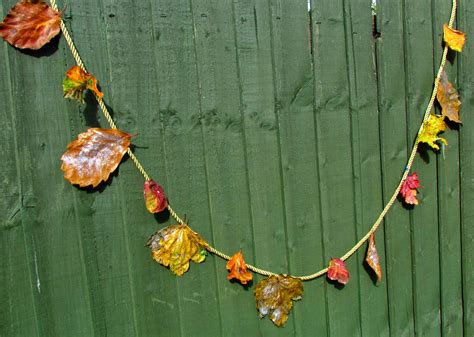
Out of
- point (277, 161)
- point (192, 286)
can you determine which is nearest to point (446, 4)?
point (277, 161)

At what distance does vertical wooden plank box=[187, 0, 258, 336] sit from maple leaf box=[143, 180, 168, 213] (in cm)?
21

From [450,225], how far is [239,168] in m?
1.21

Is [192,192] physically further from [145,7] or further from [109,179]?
[145,7]

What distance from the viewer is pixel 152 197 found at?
64.9 inches

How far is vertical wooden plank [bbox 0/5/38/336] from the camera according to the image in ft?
4.82

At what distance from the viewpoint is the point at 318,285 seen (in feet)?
6.69

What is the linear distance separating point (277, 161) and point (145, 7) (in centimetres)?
76

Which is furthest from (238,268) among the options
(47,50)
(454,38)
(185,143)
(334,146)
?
(454,38)

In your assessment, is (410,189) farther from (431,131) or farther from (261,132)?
(261,132)

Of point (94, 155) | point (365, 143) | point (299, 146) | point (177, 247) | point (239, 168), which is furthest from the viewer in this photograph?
point (365, 143)

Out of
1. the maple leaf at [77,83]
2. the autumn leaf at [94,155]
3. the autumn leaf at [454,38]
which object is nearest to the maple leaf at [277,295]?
the autumn leaf at [94,155]

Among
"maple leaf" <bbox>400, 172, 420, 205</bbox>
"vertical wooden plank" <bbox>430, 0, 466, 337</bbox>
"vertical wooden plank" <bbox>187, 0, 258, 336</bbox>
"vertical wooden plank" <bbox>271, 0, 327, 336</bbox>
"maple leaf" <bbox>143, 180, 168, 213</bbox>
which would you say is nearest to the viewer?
"maple leaf" <bbox>143, 180, 168, 213</bbox>

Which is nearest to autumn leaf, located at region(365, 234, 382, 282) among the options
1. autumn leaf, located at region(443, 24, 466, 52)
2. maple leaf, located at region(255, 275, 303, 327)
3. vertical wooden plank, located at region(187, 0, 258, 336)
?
maple leaf, located at region(255, 275, 303, 327)

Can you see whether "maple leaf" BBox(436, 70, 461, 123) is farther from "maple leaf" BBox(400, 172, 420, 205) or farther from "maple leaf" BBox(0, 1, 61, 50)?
"maple leaf" BBox(0, 1, 61, 50)
